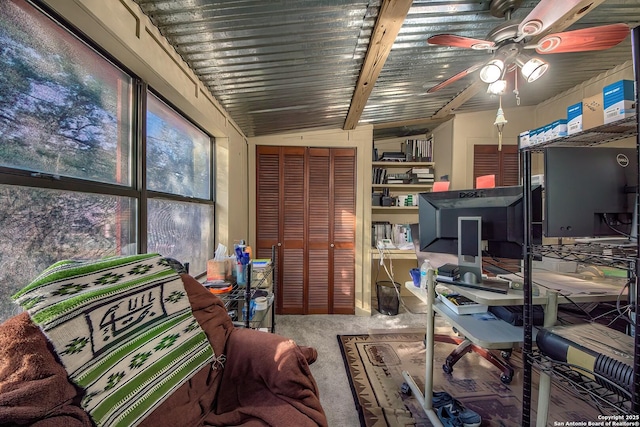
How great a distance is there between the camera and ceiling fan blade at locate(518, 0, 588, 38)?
4.14 feet

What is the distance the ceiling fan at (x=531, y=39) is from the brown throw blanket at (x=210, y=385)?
1.90 m

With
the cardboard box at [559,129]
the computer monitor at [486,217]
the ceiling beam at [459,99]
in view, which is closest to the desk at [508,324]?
the computer monitor at [486,217]

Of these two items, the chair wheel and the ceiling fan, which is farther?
the chair wheel

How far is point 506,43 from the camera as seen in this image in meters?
1.68

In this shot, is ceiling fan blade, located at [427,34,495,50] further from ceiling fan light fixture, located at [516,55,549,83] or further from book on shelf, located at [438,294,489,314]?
book on shelf, located at [438,294,489,314]

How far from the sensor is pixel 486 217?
4.80ft

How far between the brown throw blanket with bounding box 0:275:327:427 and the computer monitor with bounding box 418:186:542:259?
1.05 m

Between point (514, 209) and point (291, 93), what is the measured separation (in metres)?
1.80

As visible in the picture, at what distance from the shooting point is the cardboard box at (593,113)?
1.03m

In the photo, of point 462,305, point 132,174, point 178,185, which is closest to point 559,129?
point 462,305

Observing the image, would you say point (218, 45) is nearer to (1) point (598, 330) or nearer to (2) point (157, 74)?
(2) point (157, 74)

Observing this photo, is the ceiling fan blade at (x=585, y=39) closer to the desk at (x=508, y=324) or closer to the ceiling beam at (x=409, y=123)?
the desk at (x=508, y=324)

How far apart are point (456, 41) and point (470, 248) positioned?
1233mm

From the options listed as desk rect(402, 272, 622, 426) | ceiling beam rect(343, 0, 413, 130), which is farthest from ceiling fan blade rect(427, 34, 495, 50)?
desk rect(402, 272, 622, 426)
